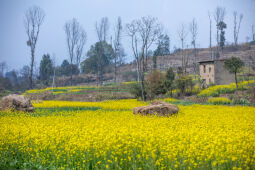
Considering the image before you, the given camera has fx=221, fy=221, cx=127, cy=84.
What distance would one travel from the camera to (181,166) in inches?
181

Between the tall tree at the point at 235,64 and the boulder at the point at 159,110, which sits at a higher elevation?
the tall tree at the point at 235,64

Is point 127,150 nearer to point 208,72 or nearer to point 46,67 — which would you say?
point 208,72

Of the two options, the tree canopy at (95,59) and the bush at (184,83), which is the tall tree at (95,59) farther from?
the bush at (184,83)

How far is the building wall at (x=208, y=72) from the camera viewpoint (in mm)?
34825

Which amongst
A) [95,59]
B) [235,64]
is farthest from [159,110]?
[95,59]

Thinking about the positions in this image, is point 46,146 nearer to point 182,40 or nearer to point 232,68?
point 232,68

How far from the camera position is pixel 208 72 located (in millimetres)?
35906

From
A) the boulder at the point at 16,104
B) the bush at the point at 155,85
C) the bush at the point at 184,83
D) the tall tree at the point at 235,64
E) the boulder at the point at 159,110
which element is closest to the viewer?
the boulder at the point at 159,110

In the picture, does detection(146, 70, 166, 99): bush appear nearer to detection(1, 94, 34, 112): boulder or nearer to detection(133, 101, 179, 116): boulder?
detection(133, 101, 179, 116): boulder

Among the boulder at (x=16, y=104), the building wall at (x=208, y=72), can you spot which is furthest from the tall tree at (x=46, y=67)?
the boulder at (x=16, y=104)

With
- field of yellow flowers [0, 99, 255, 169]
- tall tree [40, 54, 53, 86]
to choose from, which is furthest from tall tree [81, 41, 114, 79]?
field of yellow flowers [0, 99, 255, 169]

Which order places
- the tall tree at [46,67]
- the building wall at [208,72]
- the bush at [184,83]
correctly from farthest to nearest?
the tall tree at [46,67] < the building wall at [208,72] < the bush at [184,83]

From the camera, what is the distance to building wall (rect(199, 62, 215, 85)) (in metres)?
34.8

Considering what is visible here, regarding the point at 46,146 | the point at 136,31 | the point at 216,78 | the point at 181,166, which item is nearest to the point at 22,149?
the point at 46,146
